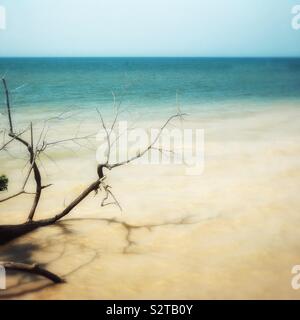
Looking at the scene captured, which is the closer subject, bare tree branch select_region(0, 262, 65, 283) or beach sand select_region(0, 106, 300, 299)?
bare tree branch select_region(0, 262, 65, 283)

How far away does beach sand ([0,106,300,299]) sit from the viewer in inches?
167

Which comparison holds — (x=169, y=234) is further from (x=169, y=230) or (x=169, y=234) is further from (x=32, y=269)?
(x=32, y=269)

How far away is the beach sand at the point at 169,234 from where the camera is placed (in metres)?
4.24

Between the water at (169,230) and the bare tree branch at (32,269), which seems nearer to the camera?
the bare tree branch at (32,269)

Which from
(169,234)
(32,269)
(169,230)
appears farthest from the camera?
(169,230)

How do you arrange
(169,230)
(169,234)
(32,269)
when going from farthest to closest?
(169,230)
(169,234)
(32,269)

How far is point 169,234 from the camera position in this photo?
18.0 feet

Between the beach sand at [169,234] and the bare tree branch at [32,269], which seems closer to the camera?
the bare tree branch at [32,269]

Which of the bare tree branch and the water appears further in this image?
the water

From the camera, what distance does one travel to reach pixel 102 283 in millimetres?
4324

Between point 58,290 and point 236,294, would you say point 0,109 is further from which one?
point 236,294

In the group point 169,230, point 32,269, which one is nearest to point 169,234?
point 169,230
